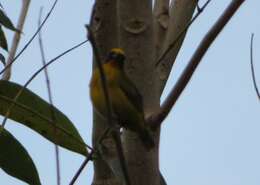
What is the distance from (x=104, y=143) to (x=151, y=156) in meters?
0.18

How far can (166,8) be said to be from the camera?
313cm

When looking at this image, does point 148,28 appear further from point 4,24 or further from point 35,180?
point 35,180

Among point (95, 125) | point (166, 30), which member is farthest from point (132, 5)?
point (166, 30)

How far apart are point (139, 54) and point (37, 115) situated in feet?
1.34

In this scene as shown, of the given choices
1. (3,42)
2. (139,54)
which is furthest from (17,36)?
(139,54)

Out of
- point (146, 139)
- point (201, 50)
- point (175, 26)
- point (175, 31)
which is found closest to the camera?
point (201, 50)

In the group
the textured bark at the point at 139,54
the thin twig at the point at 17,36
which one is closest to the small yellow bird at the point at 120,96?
the textured bark at the point at 139,54

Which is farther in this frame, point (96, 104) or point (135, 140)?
point (96, 104)

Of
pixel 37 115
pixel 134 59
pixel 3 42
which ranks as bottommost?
pixel 37 115

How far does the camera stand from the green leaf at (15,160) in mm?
2043

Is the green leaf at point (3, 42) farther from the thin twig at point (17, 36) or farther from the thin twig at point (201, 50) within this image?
the thin twig at point (201, 50)

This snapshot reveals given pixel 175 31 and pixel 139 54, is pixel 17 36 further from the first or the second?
pixel 175 31

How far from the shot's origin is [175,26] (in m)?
3.04

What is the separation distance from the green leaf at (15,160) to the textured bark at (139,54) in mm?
331
